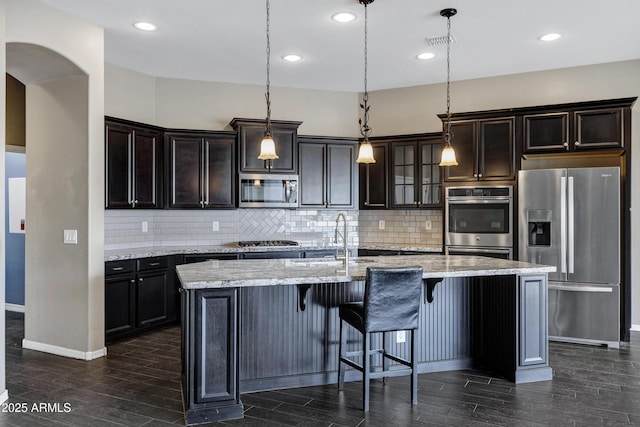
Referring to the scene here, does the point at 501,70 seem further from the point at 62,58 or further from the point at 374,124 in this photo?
the point at 62,58

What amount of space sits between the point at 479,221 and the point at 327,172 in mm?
2060

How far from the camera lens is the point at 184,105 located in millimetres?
6227

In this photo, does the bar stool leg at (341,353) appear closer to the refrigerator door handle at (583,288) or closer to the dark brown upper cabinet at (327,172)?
the refrigerator door handle at (583,288)

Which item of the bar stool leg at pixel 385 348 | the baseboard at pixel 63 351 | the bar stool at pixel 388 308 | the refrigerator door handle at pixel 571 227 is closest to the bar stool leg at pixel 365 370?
the bar stool at pixel 388 308

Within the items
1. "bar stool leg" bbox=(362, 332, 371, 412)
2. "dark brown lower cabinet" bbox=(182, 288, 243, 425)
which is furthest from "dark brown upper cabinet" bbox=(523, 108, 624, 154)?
"dark brown lower cabinet" bbox=(182, 288, 243, 425)

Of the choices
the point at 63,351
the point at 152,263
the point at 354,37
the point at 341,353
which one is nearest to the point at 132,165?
the point at 152,263

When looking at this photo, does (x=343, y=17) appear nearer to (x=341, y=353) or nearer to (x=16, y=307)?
(x=341, y=353)

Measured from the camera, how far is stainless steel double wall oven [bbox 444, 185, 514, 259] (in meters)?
5.29

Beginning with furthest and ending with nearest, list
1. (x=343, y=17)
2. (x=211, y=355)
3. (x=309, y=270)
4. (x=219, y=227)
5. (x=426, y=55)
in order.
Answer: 1. (x=219, y=227)
2. (x=426, y=55)
3. (x=343, y=17)
4. (x=309, y=270)
5. (x=211, y=355)

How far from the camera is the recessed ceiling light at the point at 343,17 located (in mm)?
4180

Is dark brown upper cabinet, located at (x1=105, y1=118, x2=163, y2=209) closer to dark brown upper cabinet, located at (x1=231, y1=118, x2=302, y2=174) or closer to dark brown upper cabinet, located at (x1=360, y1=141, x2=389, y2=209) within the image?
dark brown upper cabinet, located at (x1=231, y1=118, x2=302, y2=174)

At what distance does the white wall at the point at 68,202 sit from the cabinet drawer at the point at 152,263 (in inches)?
24.6

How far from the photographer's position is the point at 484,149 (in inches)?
216

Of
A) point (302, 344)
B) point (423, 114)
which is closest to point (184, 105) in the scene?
point (423, 114)
